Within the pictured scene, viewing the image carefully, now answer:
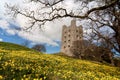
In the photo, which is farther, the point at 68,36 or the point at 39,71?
the point at 68,36

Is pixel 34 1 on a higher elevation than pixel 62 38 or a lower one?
lower

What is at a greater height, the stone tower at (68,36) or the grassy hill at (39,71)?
the stone tower at (68,36)

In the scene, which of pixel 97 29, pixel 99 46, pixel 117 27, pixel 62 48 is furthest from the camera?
pixel 62 48

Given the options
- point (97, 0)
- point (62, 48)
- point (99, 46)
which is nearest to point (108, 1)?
point (97, 0)

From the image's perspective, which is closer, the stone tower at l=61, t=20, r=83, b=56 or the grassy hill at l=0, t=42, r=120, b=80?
the grassy hill at l=0, t=42, r=120, b=80

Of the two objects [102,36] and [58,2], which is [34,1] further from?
[102,36]

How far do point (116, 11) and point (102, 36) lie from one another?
15.0 feet

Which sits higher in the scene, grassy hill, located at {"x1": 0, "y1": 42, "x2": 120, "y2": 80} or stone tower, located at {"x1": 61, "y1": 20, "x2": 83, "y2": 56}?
stone tower, located at {"x1": 61, "y1": 20, "x2": 83, "y2": 56}

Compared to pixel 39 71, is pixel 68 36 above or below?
above

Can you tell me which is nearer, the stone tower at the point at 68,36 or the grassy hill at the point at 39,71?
the grassy hill at the point at 39,71

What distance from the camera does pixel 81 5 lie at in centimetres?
2591

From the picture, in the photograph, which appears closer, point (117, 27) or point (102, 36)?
point (117, 27)

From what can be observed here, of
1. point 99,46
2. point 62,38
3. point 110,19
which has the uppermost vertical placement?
point 62,38

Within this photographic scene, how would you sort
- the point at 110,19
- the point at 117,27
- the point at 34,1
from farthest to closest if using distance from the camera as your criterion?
the point at 110,19
the point at 117,27
the point at 34,1
